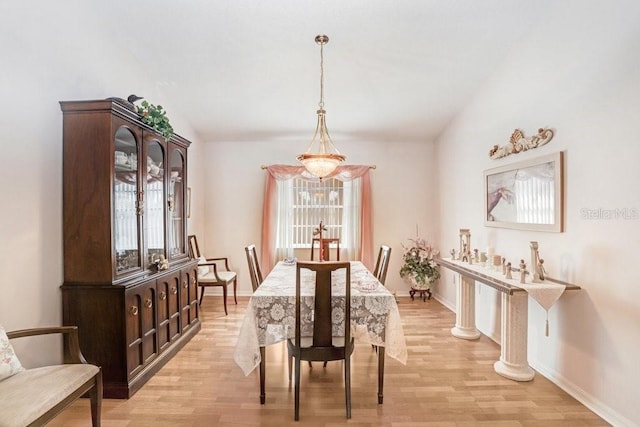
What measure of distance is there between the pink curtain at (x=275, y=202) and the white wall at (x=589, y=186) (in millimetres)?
2094

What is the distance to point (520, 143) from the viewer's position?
301 centimetres

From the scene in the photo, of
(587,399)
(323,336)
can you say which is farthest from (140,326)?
(587,399)

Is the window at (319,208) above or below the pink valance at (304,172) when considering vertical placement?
below

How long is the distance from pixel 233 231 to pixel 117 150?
2798 millimetres

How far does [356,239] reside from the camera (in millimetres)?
5086

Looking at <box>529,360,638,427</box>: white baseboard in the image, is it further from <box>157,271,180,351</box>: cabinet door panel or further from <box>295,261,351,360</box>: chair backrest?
<box>157,271,180,351</box>: cabinet door panel

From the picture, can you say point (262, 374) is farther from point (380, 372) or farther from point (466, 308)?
point (466, 308)

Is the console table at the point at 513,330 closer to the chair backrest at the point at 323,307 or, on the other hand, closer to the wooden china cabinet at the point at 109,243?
the chair backrest at the point at 323,307

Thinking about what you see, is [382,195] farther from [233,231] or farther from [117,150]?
[117,150]

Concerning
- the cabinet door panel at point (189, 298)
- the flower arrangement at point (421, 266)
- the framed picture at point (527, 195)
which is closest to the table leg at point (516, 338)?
the framed picture at point (527, 195)

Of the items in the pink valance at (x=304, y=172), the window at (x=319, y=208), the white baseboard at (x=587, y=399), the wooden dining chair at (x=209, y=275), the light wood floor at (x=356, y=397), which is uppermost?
the pink valance at (x=304, y=172)

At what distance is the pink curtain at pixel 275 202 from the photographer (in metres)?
4.98

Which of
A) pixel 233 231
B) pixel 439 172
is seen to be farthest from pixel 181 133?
pixel 439 172

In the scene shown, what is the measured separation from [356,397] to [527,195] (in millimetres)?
2259
